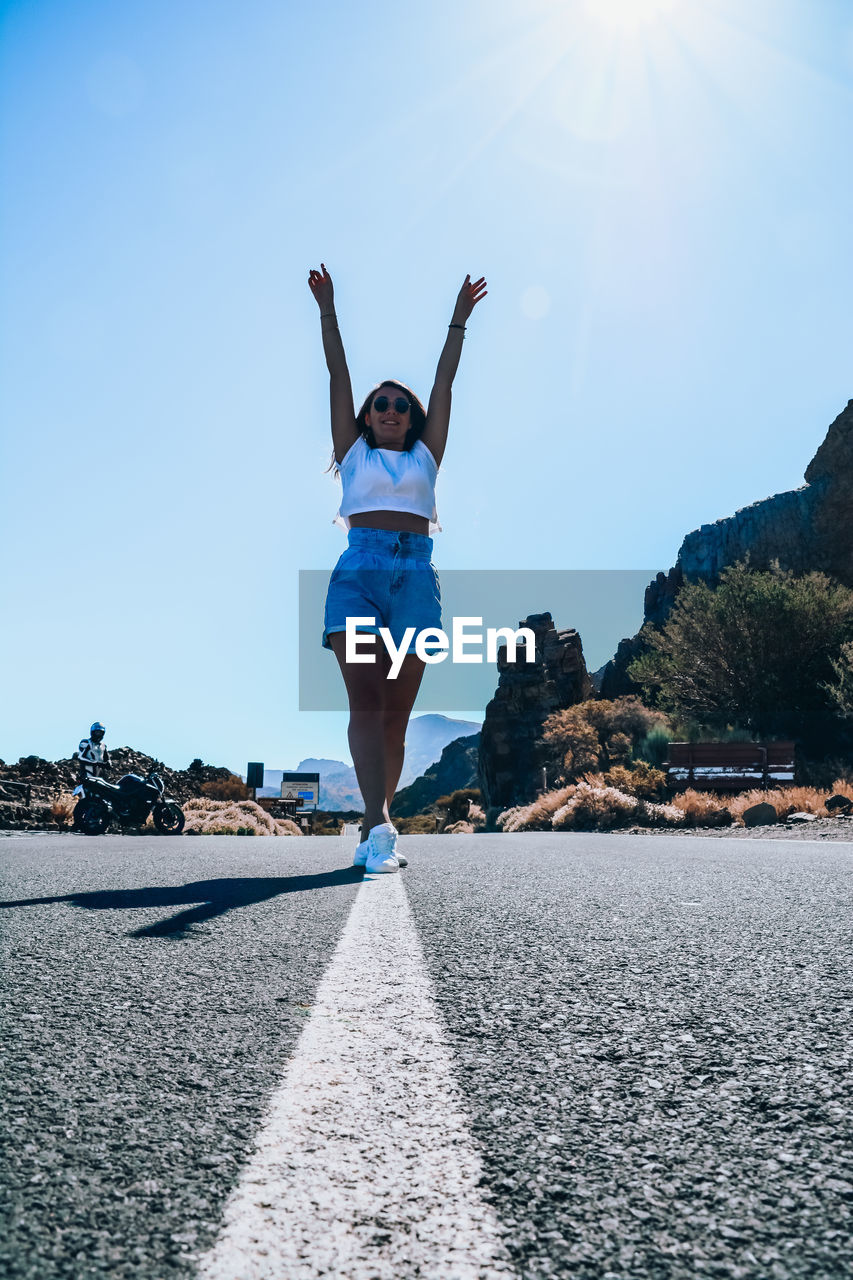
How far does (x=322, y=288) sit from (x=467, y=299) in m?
0.85

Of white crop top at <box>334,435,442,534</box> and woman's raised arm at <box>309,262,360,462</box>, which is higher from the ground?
woman's raised arm at <box>309,262,360,462</box>

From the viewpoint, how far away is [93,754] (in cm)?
1439

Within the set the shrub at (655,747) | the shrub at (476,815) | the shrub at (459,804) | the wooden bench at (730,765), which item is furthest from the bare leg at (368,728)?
the shrub at (459,804)

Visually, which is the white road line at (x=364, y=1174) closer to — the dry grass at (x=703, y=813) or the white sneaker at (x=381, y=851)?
the white sneaker at (x=381, y=851)

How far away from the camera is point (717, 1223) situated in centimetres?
79

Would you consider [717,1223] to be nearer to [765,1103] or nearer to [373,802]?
[765,1103]

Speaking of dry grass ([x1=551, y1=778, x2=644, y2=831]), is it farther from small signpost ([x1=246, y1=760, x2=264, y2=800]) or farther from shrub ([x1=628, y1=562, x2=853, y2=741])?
small signpost ([x1=246, y1=760, x2=264, y2=800])

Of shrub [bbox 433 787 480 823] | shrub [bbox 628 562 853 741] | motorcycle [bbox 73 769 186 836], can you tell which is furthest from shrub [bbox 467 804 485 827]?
motorcycle [bbox 73 769 186 836]

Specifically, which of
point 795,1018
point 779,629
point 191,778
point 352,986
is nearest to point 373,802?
point 352,986

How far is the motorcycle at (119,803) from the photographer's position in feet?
44.7

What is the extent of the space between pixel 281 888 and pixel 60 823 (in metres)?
14.2

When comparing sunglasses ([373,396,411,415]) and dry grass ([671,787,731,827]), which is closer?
sunglasses ([373,396,411,415])

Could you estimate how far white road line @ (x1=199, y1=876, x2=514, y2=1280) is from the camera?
0.72 metres

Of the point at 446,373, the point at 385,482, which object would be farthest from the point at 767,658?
the point at 385,482
